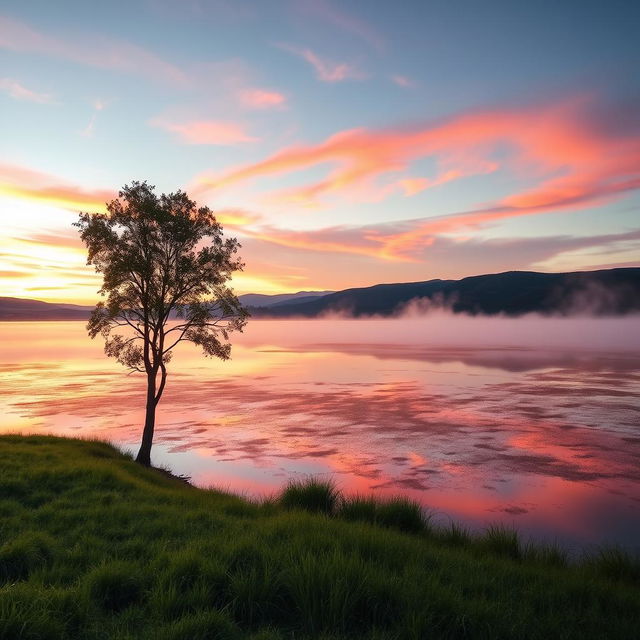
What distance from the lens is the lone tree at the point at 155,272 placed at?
28.1 metres

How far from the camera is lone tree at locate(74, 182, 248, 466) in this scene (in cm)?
2806

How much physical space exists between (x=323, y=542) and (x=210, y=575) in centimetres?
239

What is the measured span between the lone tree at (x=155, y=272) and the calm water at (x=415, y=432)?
8.31 m

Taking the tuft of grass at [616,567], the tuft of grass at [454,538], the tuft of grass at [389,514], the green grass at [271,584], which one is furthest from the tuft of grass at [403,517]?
the tuft of grass at [616,567]

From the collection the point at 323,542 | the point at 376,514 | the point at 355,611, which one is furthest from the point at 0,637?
the point at 376,514

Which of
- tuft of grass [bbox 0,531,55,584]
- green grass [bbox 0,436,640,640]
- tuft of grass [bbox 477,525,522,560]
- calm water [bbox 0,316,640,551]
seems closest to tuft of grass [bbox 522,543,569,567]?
green grass [bbox 0,436,640,640]

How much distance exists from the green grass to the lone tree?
677 inches

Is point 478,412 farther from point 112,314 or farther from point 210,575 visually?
point 210,575

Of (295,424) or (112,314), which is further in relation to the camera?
(295,424)

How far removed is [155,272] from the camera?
29172 millimetres

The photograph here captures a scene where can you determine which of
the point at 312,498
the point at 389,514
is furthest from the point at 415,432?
the point at 389,514

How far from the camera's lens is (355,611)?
6.79m

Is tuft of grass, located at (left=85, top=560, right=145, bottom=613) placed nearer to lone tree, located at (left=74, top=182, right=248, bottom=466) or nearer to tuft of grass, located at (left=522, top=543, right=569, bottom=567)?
tuft of grass, located at (left=522, top=543, right=569, bottom=567)

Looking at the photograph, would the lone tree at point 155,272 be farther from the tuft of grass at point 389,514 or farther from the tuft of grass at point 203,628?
the tuft of grass at point 203,628
